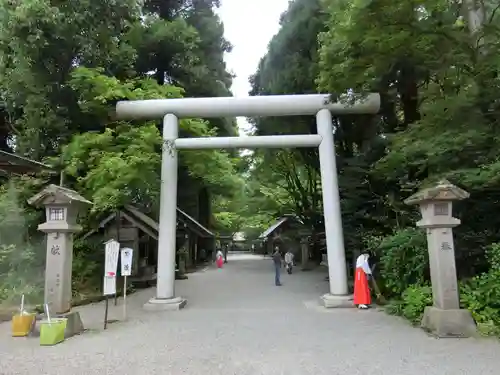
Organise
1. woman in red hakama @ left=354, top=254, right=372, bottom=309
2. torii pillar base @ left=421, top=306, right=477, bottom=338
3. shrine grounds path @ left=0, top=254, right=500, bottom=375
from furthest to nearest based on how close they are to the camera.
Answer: woman in red hakama @ left=354, top=254, right=372, bottom=309, torii pillar base @ left=421, top=306, right=477, bottom=338, shrine grounds path @ left=0, top=254, right=500, bottom=375

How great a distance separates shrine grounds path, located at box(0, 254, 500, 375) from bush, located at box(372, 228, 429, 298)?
984 mm

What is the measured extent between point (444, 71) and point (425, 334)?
248 inches

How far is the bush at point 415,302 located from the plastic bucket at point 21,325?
7.72 m

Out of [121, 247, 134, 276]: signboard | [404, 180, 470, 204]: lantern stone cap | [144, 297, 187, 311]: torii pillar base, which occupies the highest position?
[404, 180, 470, 204]: lantern stone cap

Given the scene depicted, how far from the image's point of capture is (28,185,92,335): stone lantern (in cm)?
749

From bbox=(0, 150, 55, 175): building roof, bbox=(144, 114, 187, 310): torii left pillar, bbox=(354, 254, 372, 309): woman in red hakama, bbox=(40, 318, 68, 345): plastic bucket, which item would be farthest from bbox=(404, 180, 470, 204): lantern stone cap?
bbox=(0, 150, 55, 175): building roof

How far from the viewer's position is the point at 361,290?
10039mm

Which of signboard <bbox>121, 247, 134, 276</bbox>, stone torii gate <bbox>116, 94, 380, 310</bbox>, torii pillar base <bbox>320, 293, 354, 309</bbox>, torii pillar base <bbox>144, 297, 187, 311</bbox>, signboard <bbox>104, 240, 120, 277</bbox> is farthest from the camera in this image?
stone torii gate <bbox>116, 94, 380, 310</bbox>

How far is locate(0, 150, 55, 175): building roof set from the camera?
381 inches

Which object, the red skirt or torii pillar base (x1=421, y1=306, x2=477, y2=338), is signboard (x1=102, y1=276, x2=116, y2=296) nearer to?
the red skirt

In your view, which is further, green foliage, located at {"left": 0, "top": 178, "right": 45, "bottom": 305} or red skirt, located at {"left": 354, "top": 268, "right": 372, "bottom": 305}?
green foliage, located at {"left": 0, "top": 178, "right": 45, "bottom": 305}

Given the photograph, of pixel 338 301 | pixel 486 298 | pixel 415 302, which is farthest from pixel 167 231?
pixel 486 298

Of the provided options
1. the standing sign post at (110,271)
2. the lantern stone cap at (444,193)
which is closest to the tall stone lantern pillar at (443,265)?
the lantern stone cap at (444,193)

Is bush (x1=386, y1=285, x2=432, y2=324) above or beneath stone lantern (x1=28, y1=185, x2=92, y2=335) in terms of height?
beneath
